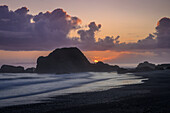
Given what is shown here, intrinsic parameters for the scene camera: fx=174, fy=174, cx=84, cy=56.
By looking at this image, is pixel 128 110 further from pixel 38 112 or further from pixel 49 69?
pixel 49 69

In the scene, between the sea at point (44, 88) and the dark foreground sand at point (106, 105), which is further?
the sea at point (44, 88)

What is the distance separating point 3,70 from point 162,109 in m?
198

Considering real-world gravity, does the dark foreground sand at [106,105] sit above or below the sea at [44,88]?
above

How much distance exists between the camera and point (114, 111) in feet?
38.1

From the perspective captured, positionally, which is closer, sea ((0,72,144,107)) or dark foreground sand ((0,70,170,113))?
dark foreground sand ((0,70,170,113))

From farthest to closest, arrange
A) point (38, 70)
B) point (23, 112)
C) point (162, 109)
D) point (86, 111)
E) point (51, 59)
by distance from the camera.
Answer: point (51, 59), point (38, 70), point (23, 112), point (86, 111), point (162, 109)

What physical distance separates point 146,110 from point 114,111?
6.83ft

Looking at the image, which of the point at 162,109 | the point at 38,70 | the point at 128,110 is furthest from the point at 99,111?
the point at 38,70

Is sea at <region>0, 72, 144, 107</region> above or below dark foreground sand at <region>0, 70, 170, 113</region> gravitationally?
below

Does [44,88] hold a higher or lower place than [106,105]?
lower

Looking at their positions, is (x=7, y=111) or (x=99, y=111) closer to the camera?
(x=99, y=111)

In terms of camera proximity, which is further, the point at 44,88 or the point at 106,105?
the point at 44,88

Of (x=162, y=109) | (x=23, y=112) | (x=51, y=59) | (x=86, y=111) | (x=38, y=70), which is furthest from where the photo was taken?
(x=51, y=59)

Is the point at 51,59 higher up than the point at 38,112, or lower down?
higher up
